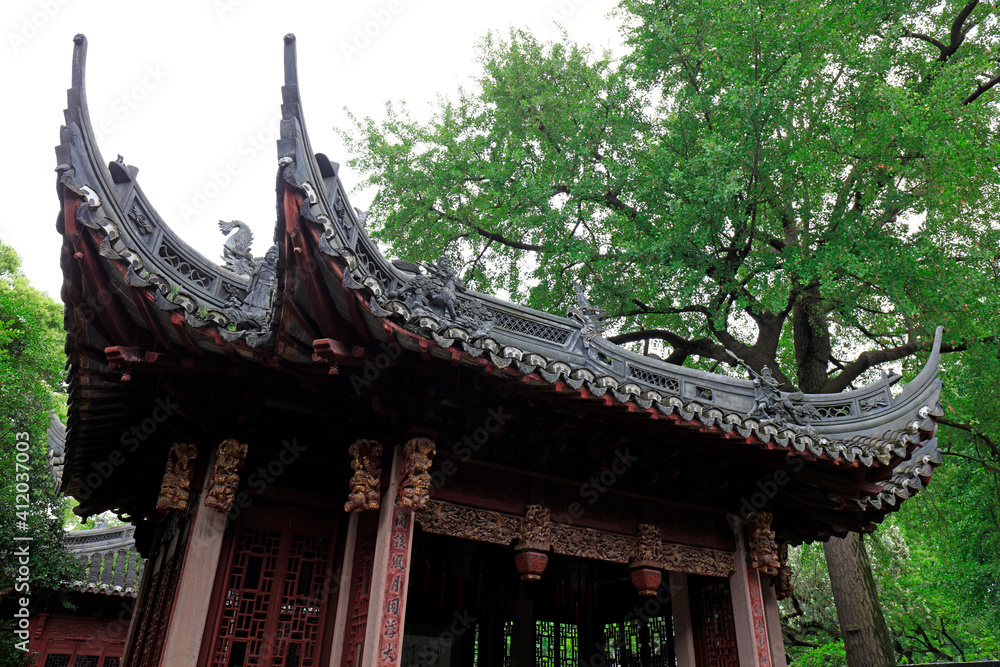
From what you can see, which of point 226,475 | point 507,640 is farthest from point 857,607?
point 226,475

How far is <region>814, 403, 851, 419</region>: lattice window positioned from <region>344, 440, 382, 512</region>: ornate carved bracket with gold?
14.8 ft

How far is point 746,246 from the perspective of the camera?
1024 centimetres

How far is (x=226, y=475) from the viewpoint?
483cm

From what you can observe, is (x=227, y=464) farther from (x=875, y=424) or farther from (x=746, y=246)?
(x=746, y=246)

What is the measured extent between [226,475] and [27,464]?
5.07 metres

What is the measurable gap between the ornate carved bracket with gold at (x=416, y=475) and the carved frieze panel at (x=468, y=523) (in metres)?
0.18

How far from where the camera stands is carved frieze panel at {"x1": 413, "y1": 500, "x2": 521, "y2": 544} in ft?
16.3

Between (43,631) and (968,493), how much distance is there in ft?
51.7

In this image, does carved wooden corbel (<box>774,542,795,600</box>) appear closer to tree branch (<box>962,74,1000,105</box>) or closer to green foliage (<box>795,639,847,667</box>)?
green foliage (<box>795,639,847,667</box>)

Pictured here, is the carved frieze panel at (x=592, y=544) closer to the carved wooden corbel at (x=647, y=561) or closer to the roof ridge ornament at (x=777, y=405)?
the carved wooden corbel at (x=647, y=561)

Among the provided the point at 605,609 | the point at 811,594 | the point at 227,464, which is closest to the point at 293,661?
the point at 227,464

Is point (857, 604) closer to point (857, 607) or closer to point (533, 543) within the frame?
point (857, 607)

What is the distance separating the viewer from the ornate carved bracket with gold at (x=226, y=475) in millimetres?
4750

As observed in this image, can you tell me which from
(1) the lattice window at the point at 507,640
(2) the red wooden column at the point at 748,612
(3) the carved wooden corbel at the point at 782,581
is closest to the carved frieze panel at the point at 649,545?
(2) the red wooden column at the point at 748,612
